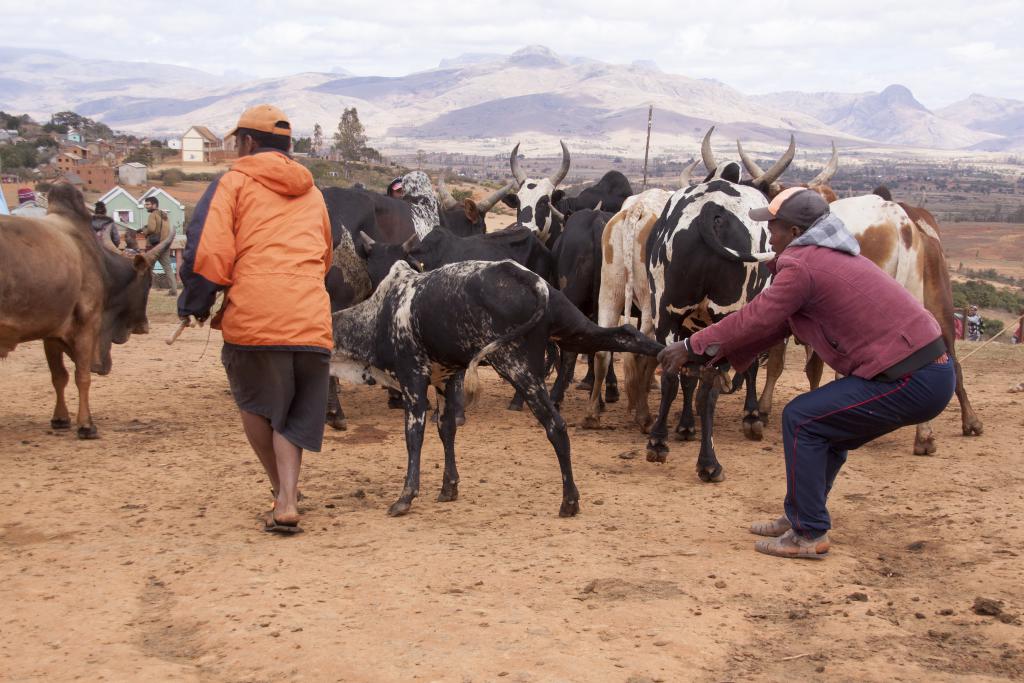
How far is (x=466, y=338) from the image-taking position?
6695 mm

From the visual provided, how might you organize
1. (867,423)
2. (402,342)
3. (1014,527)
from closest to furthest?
(867,423), (1014,527), (402,342)

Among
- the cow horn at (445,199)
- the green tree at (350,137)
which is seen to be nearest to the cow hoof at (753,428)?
the cow horn at (445,199)

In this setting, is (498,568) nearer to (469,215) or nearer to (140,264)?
(140,264)

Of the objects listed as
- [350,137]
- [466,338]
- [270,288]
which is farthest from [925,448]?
[350,137]

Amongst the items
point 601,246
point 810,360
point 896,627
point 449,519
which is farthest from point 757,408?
point 896,627

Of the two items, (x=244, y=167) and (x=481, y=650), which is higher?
(x=244, y=167)

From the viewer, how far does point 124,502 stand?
7078 mm

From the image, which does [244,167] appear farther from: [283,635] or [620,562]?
[620,562]

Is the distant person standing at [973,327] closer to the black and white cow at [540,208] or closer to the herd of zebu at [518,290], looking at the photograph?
the herd of zebu at [518,290]

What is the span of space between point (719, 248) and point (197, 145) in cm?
8683

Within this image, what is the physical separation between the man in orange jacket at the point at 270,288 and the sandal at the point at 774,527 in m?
2.64

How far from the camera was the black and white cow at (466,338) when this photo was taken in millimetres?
6586

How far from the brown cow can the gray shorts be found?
3068 mm

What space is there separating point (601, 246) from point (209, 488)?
13.9 ft
